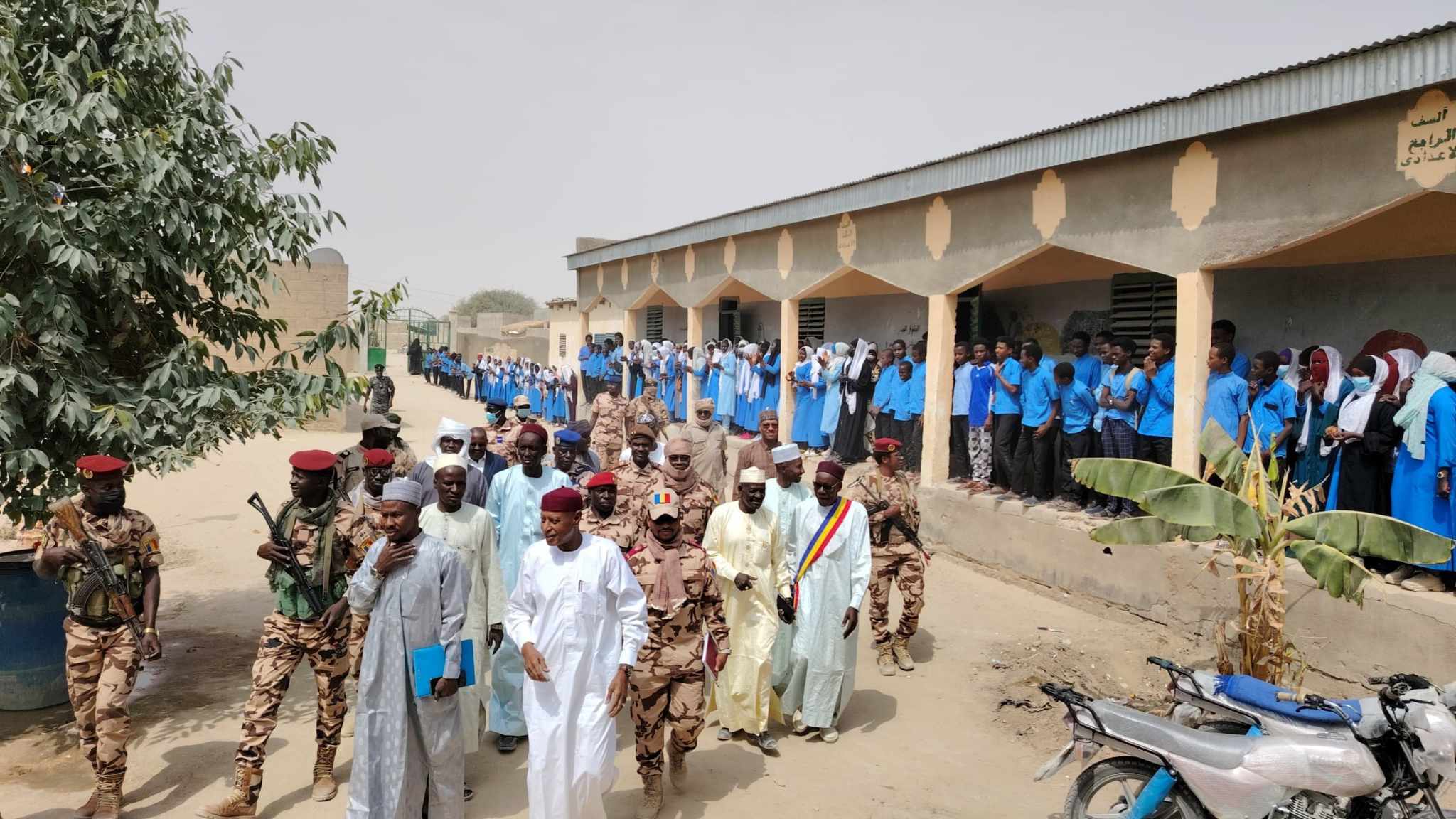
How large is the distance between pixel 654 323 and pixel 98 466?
59.4 feet

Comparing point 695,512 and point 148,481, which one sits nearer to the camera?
point 695,512

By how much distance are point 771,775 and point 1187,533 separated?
9.63 ft

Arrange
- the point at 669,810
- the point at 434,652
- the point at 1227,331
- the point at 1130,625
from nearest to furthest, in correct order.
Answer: the point at 434,652 → the point at 669,810 → the point at 1130,625 → the point at 1227,331

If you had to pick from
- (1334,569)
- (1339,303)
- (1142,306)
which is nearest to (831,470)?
(1334,569)

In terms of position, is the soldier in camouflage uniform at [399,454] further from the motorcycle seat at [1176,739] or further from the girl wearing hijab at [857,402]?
the girl wearing hijab at [857,402]

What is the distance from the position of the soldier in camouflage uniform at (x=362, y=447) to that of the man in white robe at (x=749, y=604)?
2.50 meters

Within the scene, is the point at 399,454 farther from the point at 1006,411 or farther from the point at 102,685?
the point at 1006,411

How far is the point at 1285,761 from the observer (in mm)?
3900

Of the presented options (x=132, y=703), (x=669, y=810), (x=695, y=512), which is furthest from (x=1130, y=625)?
(x=132, y=703)

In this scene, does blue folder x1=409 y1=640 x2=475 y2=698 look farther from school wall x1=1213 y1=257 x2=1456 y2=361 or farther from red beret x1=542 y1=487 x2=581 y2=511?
school wall x1=1213 y1=257 x2=1456 y2=361

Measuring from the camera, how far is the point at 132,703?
20.5ft

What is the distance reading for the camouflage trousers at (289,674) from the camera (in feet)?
15.0

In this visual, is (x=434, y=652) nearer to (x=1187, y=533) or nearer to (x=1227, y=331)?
(x=1187, y=533)

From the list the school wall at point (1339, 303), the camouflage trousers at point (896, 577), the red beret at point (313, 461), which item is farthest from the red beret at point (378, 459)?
the school wall at point (1339, 303)
